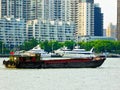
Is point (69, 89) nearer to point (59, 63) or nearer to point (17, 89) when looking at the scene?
point (17, 89)

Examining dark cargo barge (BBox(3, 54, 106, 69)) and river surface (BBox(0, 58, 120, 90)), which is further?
dark cargo barge (BBox(3, 54, 106, 69))

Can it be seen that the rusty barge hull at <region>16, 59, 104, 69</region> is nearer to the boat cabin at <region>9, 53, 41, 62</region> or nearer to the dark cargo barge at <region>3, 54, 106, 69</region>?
the dark cargo barge at <region>3, 54, 106, 69</region>

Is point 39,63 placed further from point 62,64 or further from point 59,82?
point 59,82

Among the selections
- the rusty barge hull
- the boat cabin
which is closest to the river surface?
the boat cabin

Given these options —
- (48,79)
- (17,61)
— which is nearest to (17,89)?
(48,79)

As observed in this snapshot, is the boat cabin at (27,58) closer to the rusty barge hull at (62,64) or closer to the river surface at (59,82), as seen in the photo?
the rusty barge hull at (62,64)

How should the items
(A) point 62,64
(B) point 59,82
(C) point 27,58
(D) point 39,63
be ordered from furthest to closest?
(A) point 62,64 < (D) point 39,63 < (C) point 27,58 < (B) point 59,82

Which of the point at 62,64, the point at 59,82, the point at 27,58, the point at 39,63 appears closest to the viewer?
the point at 59,82

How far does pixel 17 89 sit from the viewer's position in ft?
228

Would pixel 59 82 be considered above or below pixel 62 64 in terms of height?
above

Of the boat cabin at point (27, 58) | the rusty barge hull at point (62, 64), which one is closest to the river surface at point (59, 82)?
the boat cabin at point (27, 58)

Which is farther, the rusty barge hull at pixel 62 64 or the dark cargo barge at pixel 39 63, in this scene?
the rusty barge hull at pixel 62 64

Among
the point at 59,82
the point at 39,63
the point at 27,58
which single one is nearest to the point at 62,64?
the point at 39,63

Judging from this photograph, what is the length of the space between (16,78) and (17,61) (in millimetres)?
21524
